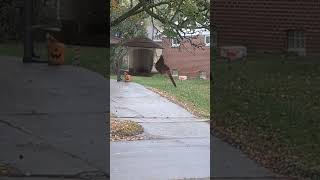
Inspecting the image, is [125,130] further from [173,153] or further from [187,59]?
[187,59]

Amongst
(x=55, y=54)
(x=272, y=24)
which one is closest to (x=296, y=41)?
(x=272, y=24)

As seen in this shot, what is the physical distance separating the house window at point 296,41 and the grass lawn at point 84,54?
537 centimetres

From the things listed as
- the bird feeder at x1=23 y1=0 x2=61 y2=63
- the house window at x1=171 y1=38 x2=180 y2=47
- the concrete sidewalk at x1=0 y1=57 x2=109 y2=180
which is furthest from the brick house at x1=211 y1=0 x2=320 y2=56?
the house window at x1=171 y1=38 x2=180 y2=47

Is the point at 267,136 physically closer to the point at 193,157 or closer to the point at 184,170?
the point at 193,157

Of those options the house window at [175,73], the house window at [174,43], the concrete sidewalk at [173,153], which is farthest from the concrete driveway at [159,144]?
the house window at [174,43]

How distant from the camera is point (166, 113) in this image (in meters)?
11.1

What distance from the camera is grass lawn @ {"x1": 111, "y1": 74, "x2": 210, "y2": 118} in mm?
11734

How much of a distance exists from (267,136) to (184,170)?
6.78 ft

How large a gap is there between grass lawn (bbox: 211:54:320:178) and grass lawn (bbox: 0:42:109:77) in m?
2.89

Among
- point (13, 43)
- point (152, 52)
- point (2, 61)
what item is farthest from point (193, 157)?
point (13, 43)

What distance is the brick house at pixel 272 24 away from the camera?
17.8 metres

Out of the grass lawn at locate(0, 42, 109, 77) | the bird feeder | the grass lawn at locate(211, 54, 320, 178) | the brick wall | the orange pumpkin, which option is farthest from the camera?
the bird feeder

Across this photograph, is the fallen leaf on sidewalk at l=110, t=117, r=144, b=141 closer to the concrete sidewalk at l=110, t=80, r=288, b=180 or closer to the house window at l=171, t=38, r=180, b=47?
the concrete sidewalk at l=110, t=80, r=288, b=180

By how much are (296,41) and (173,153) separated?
11493 millimetres
